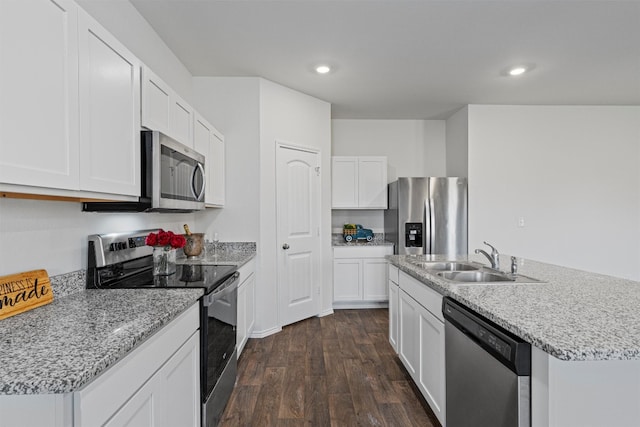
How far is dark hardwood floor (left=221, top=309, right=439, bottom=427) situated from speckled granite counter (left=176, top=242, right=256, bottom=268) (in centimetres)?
85

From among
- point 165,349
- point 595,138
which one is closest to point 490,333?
point 165,349

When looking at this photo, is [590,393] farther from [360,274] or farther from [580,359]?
[360,274]

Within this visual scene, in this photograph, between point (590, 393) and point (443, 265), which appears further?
point (443, 265)

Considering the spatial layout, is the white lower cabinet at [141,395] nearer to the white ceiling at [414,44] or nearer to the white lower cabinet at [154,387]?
the white lower cabinet at [154,387]

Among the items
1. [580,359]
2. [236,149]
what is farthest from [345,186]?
[580,359]

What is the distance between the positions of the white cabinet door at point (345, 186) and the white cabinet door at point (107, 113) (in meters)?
3.01

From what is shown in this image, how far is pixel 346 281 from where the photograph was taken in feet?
13.7

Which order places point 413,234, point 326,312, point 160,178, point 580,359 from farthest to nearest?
point 413,234 → point 326,312 → point 160,178 → point 580,359

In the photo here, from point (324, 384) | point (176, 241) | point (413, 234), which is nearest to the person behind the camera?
point (176, 241)

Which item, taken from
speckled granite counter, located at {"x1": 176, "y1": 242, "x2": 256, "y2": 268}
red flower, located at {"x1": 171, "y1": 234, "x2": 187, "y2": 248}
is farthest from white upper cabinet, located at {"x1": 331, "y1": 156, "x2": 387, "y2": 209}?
red flower, located at {"x1": 171, "y1": 234, "x2": 187, "y2": 248}

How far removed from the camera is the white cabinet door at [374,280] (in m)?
Answer: 4.18

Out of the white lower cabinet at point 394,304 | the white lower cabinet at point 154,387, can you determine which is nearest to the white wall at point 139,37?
the white lower cabinet at point 154,387

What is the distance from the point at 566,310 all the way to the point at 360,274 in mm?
3042

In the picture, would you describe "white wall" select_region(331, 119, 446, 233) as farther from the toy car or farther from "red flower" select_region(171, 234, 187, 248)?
"red flower" select_region(171, 234, 187, 248)
